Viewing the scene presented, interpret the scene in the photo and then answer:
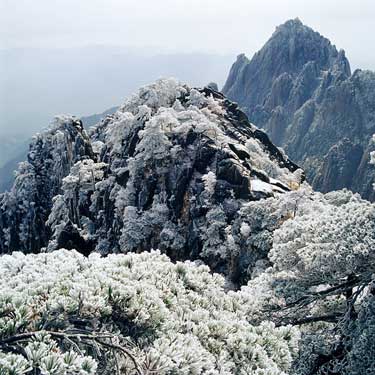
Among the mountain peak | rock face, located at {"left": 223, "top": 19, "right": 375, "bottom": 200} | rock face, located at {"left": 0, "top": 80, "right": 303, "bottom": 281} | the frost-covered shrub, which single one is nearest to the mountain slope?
the frost-covered shrub

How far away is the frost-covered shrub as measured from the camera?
520cm

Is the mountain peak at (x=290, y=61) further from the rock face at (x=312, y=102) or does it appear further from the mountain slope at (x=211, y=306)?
the mountain slope at (x=211, y=306)

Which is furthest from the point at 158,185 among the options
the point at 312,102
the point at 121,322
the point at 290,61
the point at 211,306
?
the point at 290,61

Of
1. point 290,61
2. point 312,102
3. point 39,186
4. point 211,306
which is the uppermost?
point 290,61

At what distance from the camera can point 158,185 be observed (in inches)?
1449

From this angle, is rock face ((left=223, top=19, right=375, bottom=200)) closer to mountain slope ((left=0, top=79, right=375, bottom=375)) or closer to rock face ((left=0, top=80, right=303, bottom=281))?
rock face ((left=0, top=80, right=303, bottom=281))

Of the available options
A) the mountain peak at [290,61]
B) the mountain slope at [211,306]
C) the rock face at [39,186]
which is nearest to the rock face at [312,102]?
the mountain peak at [290,61]

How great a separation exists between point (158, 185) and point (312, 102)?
9981 cm

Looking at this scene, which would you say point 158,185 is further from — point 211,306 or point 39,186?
point 211,306

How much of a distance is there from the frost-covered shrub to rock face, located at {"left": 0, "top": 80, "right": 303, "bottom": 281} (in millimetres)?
19380

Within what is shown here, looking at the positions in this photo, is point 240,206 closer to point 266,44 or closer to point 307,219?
point 307,219

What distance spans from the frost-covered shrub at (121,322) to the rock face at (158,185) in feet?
63.6

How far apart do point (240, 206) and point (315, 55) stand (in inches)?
4967

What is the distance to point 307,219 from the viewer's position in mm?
13062
